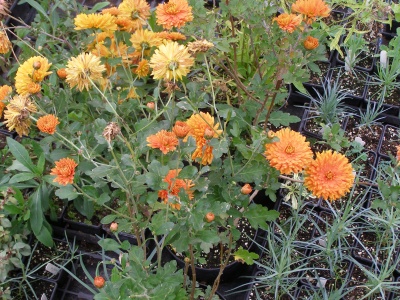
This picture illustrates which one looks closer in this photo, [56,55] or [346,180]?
[346,180]

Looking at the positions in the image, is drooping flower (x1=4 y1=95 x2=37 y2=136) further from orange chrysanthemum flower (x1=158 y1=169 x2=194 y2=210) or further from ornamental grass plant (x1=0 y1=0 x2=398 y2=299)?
Result: orange chrysanthemum flower (x1=158 y1=169 x2=194 y2=210)

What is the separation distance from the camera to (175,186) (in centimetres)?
124

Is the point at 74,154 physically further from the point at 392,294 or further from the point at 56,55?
the point at 392,294

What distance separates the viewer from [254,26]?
1.61 metres

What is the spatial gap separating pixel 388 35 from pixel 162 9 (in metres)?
1.36

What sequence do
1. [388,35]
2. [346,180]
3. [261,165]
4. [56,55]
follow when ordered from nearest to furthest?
[346,180] < [261,165] < [56,55] < [388,35]

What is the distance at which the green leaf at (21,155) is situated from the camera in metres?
1.67

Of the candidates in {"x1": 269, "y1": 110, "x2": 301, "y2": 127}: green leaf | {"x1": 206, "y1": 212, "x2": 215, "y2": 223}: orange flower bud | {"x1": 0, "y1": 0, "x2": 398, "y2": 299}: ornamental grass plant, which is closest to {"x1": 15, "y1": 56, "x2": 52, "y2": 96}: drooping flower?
{"x1": 0, "y1": 0, "x2": 398, "y2": 299}: ornamental grass plant

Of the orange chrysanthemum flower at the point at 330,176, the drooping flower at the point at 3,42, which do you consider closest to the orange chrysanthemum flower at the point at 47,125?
the drooping flower at the point at 3,42

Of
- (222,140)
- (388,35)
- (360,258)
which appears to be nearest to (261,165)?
(222,140)

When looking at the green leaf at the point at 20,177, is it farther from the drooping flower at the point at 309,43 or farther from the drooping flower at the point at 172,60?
→ the drooping flower at the point at 309,43

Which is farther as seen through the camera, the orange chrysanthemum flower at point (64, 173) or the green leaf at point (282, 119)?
the green leaf at point (282, 119)

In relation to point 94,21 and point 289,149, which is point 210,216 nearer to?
point 289,149

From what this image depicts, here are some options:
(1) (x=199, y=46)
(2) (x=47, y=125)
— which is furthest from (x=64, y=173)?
(1) (x=199, y=46)
